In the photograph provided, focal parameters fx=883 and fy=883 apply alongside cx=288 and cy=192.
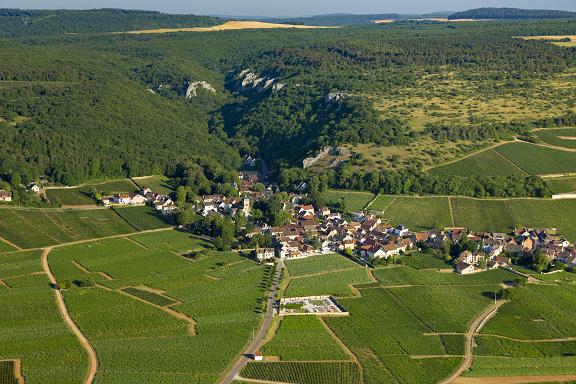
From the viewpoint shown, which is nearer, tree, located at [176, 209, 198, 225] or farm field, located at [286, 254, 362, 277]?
farm field, located at [286, 254, 362, 277]

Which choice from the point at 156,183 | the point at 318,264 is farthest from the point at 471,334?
the point at 156,183

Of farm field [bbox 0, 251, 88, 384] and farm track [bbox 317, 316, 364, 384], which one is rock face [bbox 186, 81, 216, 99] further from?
farm track [bbox 317, 316, 364, 384]

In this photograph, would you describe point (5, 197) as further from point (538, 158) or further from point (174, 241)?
point (538, 158)

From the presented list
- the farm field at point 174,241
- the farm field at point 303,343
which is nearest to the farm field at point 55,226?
the farm field at point 174,241

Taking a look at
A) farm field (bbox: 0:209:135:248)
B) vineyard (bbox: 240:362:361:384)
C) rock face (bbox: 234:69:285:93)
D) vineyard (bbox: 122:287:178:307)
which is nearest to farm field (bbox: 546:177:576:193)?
farm field (bbox: 0:209:135:248)

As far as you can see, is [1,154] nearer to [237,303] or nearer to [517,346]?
[237,303]

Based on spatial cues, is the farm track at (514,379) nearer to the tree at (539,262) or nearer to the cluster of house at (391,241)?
the cluster of house at (391,241)
